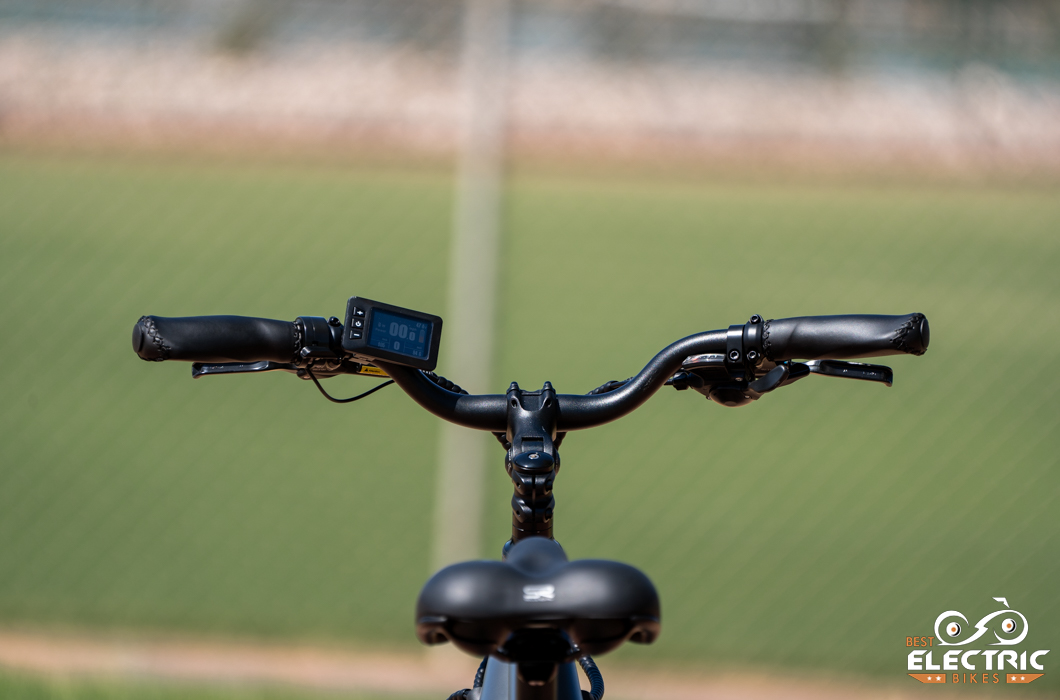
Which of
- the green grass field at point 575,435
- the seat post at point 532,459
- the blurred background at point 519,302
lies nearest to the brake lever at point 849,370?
the seat post at point 532,459

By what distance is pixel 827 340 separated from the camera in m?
1.13

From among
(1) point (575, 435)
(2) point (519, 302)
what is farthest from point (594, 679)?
(2) point (519, 302)

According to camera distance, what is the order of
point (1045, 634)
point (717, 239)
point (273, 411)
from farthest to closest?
point (717, 239) → point (273, 411) → point (1045, 634)

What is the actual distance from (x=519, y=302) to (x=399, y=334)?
2222 millimetres

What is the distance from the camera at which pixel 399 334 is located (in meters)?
1.18

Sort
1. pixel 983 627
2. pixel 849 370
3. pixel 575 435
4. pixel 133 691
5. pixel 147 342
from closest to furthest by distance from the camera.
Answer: pixel 147 342, pixel 849 370, pixel 133 691, pixel 983 627, pixel 575 435

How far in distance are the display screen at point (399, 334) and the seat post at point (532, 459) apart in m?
0.15

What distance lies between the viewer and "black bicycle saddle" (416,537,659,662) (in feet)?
2.36

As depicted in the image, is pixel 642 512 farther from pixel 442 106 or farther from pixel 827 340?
pixel 827 340

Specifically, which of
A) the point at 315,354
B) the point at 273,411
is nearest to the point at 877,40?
the point at 273,411

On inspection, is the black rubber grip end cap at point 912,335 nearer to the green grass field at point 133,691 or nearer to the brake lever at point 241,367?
the brake lever at point 241,367

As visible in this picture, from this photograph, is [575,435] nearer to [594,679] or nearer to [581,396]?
[594,679]

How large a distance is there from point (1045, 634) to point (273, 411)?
2.86 meters

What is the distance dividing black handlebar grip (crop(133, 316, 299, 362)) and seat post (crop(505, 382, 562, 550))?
Answer: 0.33 m
